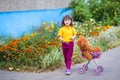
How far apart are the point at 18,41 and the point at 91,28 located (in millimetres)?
4214

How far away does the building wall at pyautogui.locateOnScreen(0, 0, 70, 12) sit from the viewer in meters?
12.5

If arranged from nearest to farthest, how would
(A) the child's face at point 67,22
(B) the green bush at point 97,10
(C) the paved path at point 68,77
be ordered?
(C) the paved path at point 68,77, (A) the child's face at point 67,22, (B) the green bush at point 97,10

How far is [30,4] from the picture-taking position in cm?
1350

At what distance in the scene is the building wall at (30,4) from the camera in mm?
12539

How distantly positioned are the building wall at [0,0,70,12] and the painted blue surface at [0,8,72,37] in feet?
0.46

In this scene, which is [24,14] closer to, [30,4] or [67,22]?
[30,4]

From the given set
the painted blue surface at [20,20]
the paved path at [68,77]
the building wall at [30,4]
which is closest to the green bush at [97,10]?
the building wall at [30,4]

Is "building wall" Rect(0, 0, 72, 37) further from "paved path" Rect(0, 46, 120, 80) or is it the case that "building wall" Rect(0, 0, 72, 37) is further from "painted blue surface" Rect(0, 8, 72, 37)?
"paved path" Rect(0, 46, 120, 80)

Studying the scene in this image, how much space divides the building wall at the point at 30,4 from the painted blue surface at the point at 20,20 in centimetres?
14

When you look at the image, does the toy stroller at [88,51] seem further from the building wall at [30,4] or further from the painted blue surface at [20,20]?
the building wall at [30,4]

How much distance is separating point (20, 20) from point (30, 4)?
881mm

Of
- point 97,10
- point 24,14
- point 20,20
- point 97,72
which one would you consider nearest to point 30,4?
point 24,14

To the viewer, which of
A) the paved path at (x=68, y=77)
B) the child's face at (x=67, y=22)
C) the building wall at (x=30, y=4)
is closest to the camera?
the paved path at (x=68, y=77)

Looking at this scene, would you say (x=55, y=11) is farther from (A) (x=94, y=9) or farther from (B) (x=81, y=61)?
(B) (x=81, y=61)
